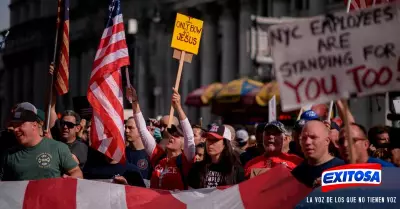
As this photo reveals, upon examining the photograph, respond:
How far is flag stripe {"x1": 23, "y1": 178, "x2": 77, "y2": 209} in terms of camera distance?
27.6 ft

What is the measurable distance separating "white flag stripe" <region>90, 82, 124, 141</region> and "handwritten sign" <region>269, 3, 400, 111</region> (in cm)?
343

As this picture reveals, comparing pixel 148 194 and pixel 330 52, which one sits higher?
pixel 330 52

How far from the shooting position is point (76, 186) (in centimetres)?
841

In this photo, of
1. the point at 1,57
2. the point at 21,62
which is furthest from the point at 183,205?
the point at 1,57

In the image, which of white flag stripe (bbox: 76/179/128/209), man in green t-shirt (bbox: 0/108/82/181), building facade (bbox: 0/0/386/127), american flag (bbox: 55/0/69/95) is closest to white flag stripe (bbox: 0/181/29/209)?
man in green t-shirt (bbox: 0/108/82/181)

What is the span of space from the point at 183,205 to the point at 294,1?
37115 millimetres

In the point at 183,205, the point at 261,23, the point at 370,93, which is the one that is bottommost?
the point at 183,205

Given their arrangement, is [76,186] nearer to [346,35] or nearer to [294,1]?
[346,35]

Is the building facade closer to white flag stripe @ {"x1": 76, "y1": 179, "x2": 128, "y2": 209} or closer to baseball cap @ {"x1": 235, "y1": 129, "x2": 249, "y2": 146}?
baseball cap @ {"x1": 235, "y1": 129, "x2": 249, "y2": 146}

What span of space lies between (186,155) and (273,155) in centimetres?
78

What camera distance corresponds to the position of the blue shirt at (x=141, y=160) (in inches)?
394

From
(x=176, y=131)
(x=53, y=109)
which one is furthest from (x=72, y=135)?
(x=176, y=131)

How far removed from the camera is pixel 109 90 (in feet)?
34.0

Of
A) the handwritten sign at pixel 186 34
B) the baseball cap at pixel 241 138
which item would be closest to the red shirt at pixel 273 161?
the handwritten sign at pixel 186 34
